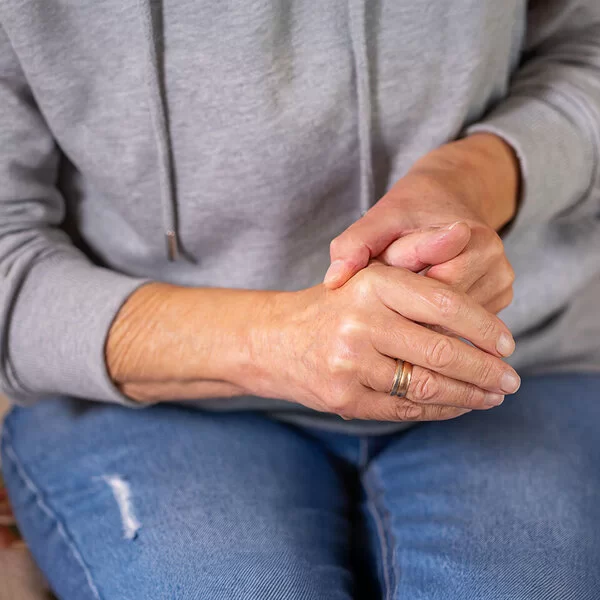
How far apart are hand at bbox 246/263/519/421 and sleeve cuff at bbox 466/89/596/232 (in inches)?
10.0

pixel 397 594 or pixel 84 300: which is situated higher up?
pixel 84 300

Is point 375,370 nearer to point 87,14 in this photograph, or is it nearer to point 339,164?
point 339,164

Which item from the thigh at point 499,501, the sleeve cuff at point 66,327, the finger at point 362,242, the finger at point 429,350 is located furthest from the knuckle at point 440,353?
the sleeve cuff at point 66,327

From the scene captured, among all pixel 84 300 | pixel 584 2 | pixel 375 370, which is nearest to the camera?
pixel 375 370

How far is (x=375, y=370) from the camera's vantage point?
2.19 feet

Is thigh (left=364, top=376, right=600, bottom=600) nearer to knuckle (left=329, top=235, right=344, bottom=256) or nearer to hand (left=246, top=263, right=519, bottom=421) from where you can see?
hand (left=246, top=263, right=519, bottom=421)

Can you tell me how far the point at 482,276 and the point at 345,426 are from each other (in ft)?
1.02

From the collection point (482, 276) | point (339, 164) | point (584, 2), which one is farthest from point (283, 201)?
point (584, 2)

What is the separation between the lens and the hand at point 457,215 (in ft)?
2.25

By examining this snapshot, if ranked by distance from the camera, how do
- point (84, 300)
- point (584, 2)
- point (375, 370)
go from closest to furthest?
point (375, 370), point (84, 300), point (584, 2)

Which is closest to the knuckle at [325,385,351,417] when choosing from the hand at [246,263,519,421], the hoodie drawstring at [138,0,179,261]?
the hand at [246,263,519,421]

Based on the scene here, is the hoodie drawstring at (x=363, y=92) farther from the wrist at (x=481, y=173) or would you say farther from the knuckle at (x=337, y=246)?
the knuckle at (x=337, y=246)

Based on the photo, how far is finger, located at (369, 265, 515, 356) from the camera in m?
0.65

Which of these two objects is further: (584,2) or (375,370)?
(584,2)
